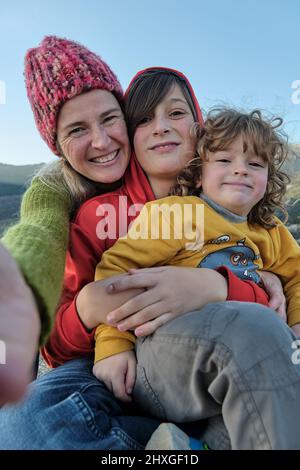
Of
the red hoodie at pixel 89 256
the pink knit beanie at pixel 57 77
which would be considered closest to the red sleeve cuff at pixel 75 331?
the red hoodie at pixel 89 256

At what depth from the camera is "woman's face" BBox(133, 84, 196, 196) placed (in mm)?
1831

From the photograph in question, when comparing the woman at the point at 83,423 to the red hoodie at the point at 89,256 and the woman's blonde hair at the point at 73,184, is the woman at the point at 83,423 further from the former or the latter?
the woman's blonde hair at the point at 73,184

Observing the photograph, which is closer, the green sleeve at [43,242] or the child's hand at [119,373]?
the green sleeve at [43,242]

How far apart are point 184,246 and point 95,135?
60 cm

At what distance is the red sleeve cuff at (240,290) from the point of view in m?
1.44

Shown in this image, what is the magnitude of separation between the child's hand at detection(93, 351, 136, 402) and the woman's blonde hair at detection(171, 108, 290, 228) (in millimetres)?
715

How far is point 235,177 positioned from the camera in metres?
1.70

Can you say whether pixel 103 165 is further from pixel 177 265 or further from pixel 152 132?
pixel 177 265

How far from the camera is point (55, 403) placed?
4.24 ft

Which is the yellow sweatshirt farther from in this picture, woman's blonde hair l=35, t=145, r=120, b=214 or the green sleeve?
woman's blonde hair l=35, t=145, r=120, b=214

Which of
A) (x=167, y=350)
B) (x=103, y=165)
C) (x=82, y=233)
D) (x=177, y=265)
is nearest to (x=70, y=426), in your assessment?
(x=167, y=350)

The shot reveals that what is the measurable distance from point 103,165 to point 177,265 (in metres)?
0.56

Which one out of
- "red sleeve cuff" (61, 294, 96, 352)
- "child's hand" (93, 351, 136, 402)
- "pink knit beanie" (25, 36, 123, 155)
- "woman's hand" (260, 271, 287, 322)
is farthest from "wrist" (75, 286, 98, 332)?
"pink knit beanie" (25, 36, 123, 155)

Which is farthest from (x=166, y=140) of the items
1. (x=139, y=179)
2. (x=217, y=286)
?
(x=217, y=286)
